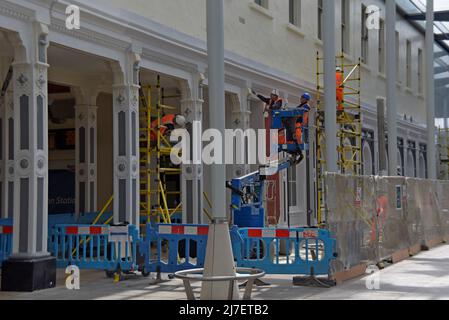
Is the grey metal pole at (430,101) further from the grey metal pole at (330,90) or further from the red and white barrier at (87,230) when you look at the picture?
the red and white barrier at (87,230)

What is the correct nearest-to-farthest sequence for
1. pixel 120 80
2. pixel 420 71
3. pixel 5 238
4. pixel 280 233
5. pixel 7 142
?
pixel 280 233 → pixel 5 238 → pixel 7 142 → pixel 120 80 → pixel 420 71

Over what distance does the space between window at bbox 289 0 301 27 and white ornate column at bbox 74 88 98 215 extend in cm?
740

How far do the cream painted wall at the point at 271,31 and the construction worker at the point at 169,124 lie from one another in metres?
1.96

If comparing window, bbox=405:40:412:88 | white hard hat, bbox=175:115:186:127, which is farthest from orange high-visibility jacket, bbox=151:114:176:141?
window, bbox=405:40:412:88

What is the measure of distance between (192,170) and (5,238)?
5070 mm

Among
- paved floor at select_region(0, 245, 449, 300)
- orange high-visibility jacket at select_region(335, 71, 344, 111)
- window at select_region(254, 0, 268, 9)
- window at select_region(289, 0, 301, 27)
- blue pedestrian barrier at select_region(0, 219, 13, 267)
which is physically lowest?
paved floor at select_region(0, 245, 449, 300)

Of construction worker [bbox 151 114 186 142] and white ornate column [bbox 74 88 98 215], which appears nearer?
construction worker [bbox 151 114 186 142]

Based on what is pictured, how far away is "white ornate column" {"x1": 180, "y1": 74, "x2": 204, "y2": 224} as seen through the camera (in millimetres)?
17234

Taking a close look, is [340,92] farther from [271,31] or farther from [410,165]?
[410,165]

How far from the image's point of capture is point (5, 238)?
13586 mm

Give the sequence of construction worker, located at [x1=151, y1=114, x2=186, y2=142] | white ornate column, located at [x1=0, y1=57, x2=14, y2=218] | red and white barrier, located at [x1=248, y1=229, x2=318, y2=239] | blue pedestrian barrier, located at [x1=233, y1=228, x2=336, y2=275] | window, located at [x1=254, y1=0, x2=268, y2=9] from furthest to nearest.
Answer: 1. window, located at [x1=254, y1=0, x2=268, y2=9]
2. construction worker, located at [x1=151, y1=114, x2=186, y2=142]
3. white ornate column, located at [x1=0, y1=57, x2=14, y2=218]
4. red and white barrier, located at [x1=248, y1=229, x2=318, y2=239]
5. blue pedestrian barrier, located at [x1=233, y1=228, x2=336, y2=275]

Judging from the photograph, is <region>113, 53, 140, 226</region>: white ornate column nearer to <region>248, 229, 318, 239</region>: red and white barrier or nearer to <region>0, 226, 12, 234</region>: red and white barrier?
<region>0, 226, 12, 234</region>: red and white barrier

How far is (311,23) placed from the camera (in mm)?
24125

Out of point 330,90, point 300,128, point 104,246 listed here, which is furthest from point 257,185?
point 104,246
